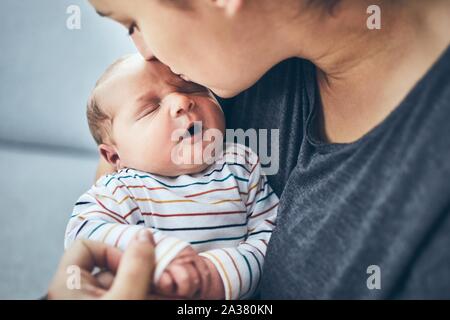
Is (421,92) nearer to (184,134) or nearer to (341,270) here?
(341,270)

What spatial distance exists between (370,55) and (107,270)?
48 cm

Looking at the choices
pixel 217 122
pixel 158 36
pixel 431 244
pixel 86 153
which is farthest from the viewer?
pixel 86 153

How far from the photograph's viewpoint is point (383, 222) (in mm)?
567

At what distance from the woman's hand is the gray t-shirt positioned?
201 mm

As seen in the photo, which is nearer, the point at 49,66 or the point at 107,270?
the point at 107,270

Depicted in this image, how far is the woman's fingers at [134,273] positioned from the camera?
54 centimetres

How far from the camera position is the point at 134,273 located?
0.55 meters

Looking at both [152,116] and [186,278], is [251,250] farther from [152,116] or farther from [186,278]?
[152,116]

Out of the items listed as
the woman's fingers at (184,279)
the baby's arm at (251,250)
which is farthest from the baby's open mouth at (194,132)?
the woman's fingers at (184,279)

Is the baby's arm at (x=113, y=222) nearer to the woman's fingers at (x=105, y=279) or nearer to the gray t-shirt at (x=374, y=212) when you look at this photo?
the woman's fingers at (x=105, y=279)

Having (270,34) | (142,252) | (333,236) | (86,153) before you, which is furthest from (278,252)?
(86,153)

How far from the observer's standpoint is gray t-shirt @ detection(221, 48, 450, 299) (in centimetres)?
53

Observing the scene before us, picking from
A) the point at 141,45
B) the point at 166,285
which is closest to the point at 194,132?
the point at 141,45
